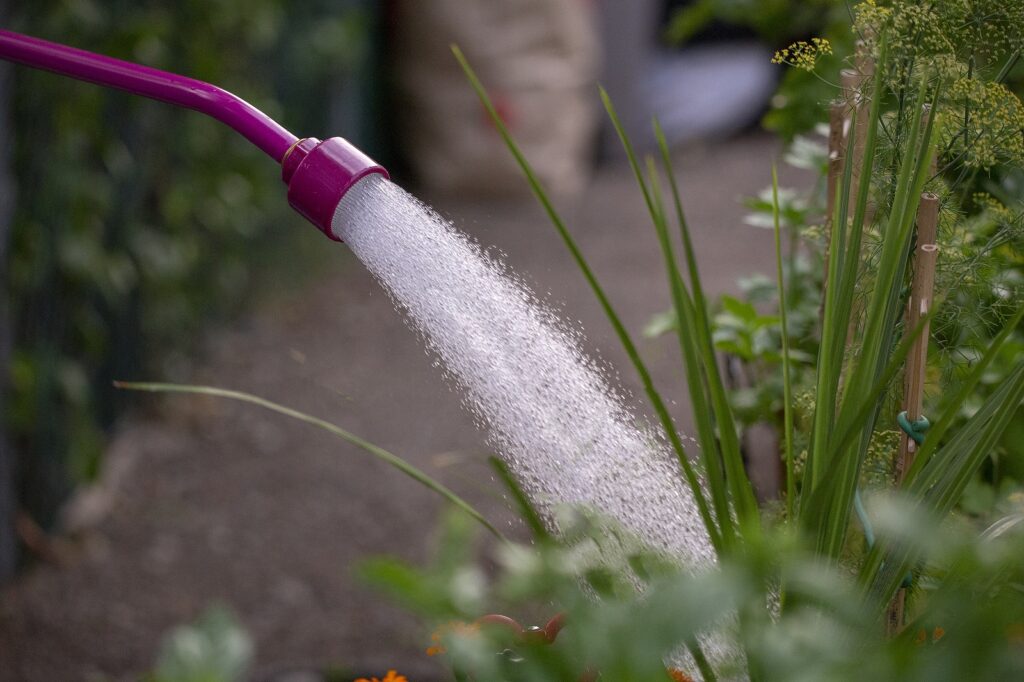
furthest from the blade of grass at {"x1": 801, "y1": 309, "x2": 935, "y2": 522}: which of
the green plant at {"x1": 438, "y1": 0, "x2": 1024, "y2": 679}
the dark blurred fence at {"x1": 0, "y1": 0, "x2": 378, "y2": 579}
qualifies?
the dark blurred fence at {"x1": 0, "y1": 0, "x2": 378, "y2": 579}

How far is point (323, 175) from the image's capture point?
80cm

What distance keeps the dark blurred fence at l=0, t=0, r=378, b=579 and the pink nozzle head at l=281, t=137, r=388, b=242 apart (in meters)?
1.51

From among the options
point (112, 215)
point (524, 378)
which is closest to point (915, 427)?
point (524, 378)

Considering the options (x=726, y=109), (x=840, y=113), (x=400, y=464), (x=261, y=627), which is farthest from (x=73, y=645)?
(x=726, y=109)

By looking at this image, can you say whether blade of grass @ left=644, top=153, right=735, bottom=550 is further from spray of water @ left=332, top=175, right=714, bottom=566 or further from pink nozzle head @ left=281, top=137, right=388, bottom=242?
pink nozzle head @ left=281, top=137, right=388, bottom=242

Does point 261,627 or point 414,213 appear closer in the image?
point 414,213

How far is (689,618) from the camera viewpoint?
13.6 inches

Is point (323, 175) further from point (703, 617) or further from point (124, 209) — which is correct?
point (124, 209)

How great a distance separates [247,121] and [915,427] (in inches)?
22.0

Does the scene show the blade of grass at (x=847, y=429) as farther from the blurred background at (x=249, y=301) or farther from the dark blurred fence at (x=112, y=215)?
the dark blurred fence at (x=112, y=215)

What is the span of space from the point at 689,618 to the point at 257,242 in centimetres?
341

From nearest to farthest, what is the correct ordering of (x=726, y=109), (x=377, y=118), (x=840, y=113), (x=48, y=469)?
(x=840, y=113), (x=48, y=469), (x=377, y=118), (x=726, y=109)

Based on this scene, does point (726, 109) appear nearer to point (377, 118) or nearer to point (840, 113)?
point (377, 118)

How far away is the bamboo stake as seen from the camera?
31.7 inches
